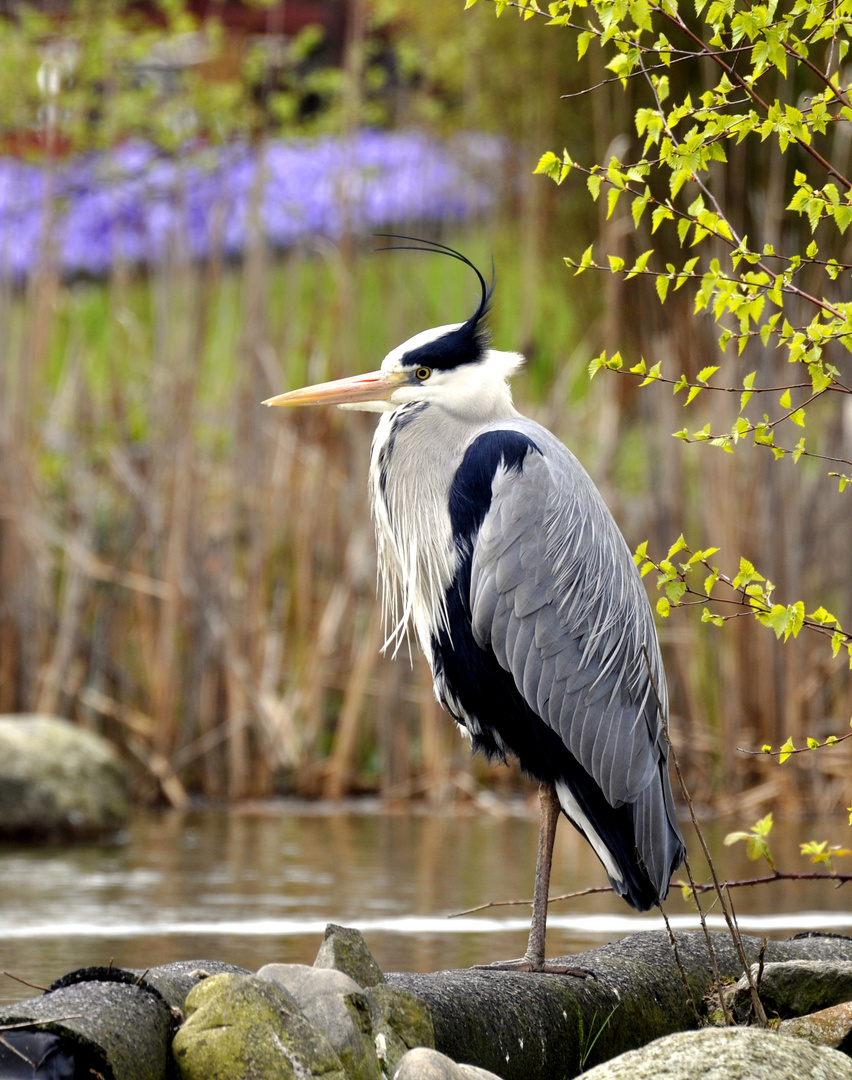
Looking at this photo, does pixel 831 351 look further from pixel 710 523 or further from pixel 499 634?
pixel 499 634

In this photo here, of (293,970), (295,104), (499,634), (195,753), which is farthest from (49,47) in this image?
(293,970)

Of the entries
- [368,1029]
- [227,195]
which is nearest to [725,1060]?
[368,1029]

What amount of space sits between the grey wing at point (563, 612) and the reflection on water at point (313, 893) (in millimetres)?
899

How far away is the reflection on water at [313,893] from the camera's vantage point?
4.32 metres

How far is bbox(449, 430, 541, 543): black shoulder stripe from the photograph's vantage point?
3.73 m

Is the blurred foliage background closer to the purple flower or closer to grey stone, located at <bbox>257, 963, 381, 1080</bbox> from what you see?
the purple flower

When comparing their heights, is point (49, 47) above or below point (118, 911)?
above

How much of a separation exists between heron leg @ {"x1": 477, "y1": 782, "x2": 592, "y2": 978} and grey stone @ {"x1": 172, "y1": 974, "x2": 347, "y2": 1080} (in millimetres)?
846

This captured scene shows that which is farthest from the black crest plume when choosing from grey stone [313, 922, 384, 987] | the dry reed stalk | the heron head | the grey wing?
the dry reed stalk

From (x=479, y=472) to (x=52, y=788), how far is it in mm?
3796

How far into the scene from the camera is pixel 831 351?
8391 millimetres

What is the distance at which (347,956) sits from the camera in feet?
9.18

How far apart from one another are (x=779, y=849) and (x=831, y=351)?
131 inches

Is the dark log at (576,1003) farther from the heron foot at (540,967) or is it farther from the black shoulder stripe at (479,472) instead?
the black shoulder stripe at (479,472)
